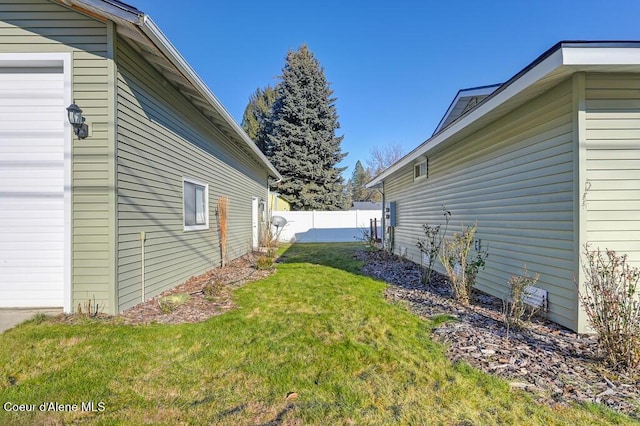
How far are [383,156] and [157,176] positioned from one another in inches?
1202

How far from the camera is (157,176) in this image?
196 inches

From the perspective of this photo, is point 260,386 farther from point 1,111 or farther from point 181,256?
point 1,111

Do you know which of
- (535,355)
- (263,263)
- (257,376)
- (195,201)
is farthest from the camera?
(263,263)

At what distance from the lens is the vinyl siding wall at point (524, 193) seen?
11.6 feet

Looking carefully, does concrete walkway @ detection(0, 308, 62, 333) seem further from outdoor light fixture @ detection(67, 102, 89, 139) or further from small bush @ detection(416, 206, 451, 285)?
small bush @ detection(416, 206, 451, 285)

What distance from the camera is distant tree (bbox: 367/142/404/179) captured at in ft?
105

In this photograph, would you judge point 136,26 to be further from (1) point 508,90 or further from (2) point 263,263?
(2) point 263,263

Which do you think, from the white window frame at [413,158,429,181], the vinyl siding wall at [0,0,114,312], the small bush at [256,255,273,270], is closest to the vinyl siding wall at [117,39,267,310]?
the vinyl siding wall at [0,0,114,312]

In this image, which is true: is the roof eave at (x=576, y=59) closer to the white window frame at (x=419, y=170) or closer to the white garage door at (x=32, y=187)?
the white window frame at (x=419, y=170)

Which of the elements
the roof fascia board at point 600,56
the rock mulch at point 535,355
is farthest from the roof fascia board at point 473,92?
the rock mulch at point 535,355

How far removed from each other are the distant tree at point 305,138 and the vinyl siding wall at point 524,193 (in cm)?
1444

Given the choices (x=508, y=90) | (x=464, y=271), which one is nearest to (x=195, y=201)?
(x=464, y=271)

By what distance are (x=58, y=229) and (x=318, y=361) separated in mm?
3789

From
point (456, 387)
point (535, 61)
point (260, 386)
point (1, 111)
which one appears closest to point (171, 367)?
point (260, 386)
